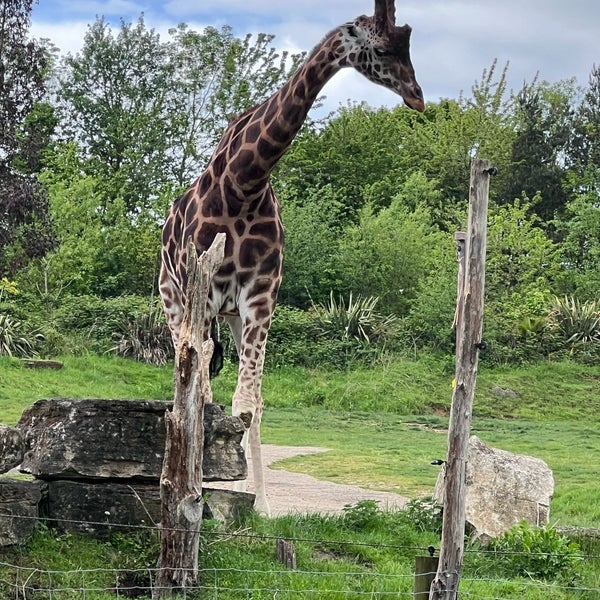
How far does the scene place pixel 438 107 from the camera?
1841 inches

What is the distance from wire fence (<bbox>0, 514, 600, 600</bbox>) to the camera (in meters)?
6.18

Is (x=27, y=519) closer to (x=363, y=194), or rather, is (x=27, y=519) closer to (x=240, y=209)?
(x=240, y=209)

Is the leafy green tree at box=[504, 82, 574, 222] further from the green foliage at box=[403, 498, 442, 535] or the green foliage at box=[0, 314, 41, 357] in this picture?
the green foliage at box=[403, 498, 442, 535]

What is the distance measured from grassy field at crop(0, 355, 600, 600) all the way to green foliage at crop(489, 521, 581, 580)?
0.10 feet

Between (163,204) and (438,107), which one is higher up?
(438,107)

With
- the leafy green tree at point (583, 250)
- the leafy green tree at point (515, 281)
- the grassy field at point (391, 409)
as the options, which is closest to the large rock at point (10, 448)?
the grassy field at point (391, 409)

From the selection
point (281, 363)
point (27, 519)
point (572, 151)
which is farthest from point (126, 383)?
point (572, 151)

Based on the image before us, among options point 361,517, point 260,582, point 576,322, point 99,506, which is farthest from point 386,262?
point 260,582

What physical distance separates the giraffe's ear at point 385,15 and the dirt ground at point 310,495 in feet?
12.9

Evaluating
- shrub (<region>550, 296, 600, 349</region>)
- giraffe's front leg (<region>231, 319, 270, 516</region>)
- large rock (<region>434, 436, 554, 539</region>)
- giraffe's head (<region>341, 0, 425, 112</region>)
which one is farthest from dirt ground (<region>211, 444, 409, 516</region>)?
shrub (<region>550, 296, 600, 349</region>)

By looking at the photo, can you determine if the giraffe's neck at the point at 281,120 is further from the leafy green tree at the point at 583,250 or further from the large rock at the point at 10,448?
the leafy green tree at the point at 583,250

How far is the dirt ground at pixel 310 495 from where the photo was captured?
950 centimetres

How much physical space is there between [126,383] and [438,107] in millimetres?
29584

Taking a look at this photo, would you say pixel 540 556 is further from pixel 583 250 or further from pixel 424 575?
pixel 583 250
